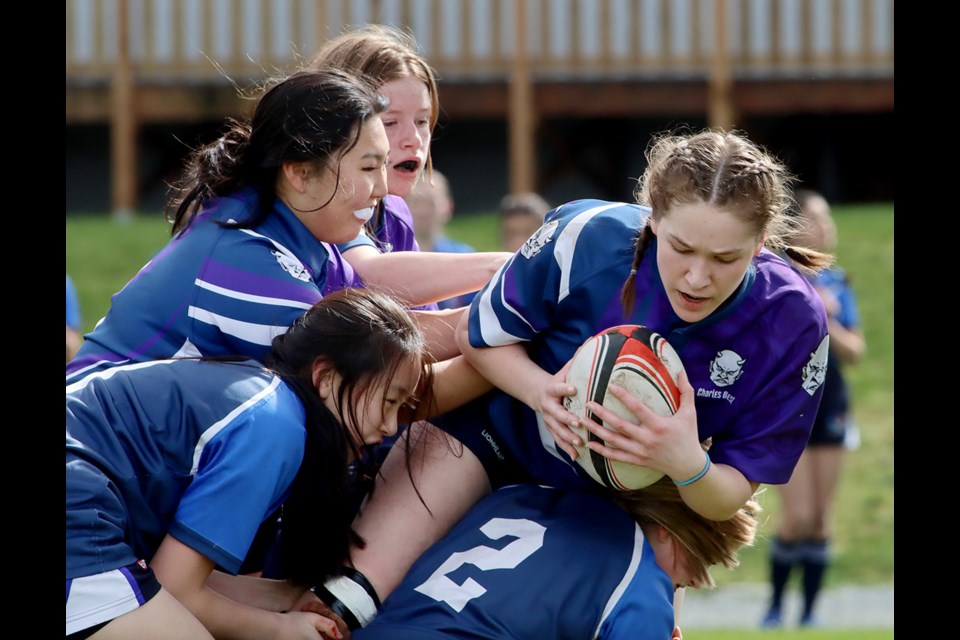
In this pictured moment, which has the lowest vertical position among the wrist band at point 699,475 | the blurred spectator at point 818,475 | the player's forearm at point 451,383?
the blurred spectator at point 818,475

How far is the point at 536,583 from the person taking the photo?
3480 mm

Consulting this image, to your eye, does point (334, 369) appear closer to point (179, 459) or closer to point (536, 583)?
point (179, 459)

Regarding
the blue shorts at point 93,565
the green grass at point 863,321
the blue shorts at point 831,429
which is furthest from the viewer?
the green grass at point 863,321

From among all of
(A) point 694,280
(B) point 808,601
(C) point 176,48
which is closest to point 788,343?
(A) point 694,280

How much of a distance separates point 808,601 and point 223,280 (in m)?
5.86

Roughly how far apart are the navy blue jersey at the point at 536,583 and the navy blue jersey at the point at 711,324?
390 mm

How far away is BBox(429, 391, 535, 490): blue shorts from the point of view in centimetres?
401

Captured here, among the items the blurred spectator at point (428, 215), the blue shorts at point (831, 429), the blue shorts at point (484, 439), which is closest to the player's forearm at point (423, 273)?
the blue shorts at point (484, 439)

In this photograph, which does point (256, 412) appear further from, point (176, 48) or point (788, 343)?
point (176, 48)

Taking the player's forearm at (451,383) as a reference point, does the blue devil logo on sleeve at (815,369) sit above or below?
above

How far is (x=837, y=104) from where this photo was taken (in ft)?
44.5

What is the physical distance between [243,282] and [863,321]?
30.9 feet

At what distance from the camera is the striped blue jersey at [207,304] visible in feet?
11.7

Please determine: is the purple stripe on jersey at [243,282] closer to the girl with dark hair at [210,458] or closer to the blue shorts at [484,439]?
the girl with dark hair at [210,458]
